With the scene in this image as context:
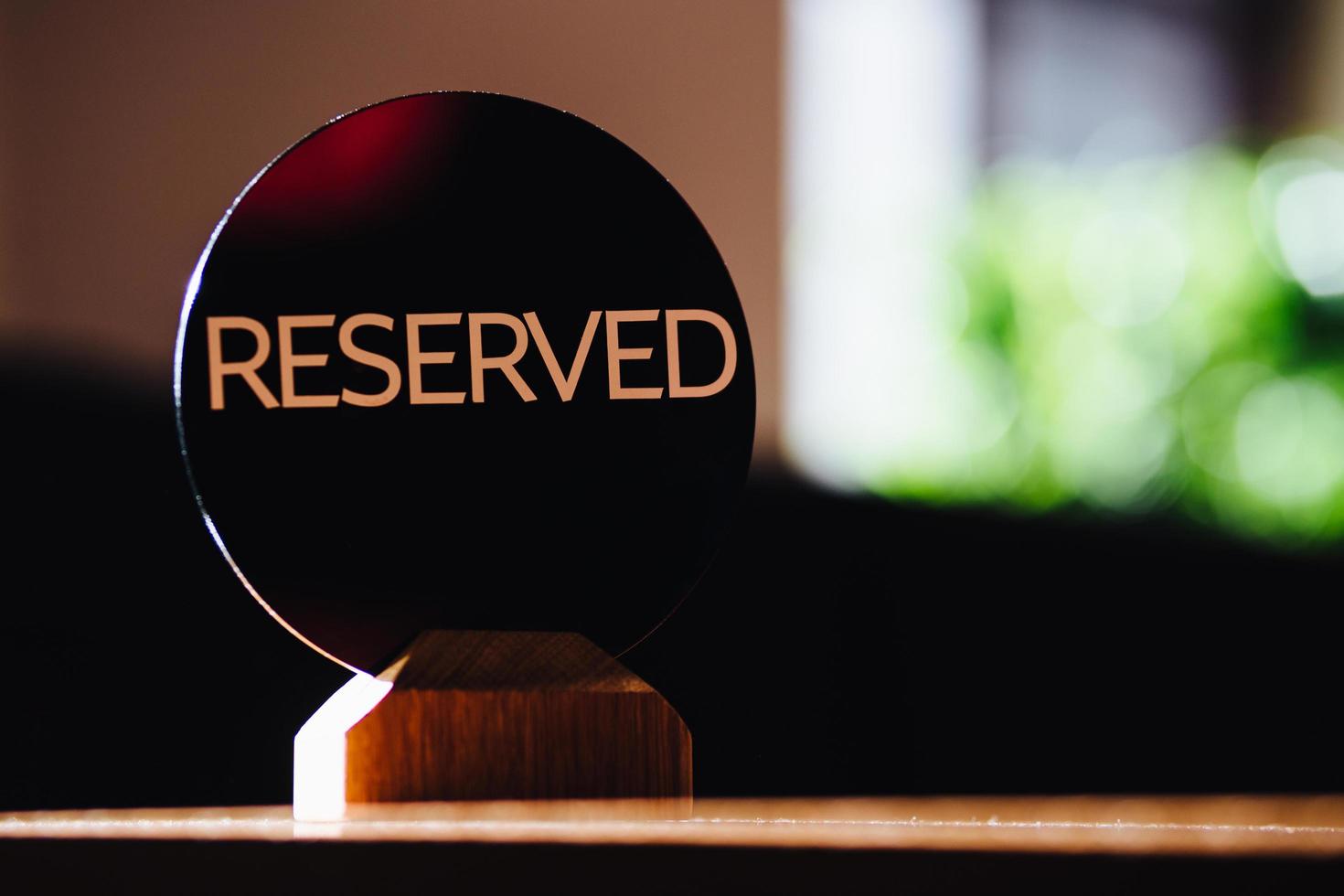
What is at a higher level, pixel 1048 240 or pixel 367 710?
pixel 1048 240

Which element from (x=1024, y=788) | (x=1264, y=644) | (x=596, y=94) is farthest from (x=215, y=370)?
(x=596, y=94)

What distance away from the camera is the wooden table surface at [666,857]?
569mm

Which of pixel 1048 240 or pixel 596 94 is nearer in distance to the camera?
pixel 1048 240

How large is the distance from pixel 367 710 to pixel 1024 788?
5.81 feet

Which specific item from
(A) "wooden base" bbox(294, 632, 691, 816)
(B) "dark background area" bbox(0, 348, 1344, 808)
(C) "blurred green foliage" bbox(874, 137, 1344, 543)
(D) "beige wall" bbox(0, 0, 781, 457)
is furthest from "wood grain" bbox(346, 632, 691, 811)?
(D) "beige wall" bbox(0, 0, 781, 457)

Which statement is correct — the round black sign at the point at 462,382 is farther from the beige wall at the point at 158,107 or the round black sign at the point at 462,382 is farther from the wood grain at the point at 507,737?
the beige wall at the point at 158,107

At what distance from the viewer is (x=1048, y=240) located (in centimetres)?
345

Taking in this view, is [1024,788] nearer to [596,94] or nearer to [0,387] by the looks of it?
[0,387]

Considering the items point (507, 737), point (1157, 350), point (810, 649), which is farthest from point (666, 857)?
point (1157, 350)

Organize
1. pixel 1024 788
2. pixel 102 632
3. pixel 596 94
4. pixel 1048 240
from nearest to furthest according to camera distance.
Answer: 1. pixel 102 632
2. pixel 1024 788
3. pixel 1048 240
4. pixel 596 94

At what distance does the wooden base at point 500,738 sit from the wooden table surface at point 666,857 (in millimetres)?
79

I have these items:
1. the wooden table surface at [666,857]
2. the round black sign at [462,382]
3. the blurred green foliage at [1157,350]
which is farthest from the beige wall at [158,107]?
the wooden table surface at [666,857]

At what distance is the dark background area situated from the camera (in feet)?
6.49

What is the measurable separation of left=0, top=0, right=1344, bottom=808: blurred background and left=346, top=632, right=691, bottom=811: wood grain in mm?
1311
